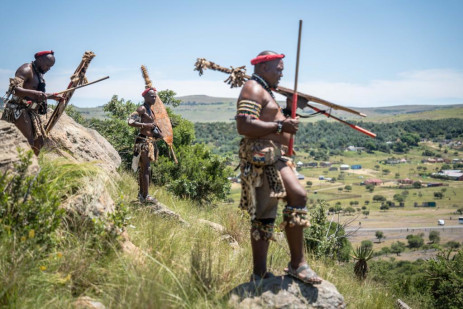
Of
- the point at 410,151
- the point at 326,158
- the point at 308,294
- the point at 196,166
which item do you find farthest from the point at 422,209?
the point at 308,294

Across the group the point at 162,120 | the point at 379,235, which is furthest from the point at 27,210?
the point at 379,235

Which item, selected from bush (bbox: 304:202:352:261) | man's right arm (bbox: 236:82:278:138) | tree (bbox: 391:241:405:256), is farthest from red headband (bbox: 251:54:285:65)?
tree (bbox: 391:241:405:256)

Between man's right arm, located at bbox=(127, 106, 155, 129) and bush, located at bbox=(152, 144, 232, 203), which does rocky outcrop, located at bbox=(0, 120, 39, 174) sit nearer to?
man's right arm, located at bbox=(127, 106, 155, 129)

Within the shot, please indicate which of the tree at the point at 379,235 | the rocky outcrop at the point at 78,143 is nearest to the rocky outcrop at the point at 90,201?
the rocky outcrop at the point at 78,143

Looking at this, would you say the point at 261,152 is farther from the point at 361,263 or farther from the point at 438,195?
the point at 438,195

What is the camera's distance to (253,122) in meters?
4.14

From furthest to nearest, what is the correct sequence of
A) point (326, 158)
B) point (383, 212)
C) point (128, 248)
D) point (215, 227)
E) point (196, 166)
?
1. point (326, 158)
2. point (383, 212)
3. point (196, 166)
4. point (215, 227)
5. point (128, 248)

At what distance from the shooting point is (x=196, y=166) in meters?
15.9

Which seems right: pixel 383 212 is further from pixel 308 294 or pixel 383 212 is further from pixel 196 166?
pixel 308 294

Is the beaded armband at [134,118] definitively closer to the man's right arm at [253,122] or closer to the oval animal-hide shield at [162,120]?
the oval animal-hide shield at [162,120]

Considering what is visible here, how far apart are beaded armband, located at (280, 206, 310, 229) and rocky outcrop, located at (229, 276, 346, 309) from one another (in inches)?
25.5

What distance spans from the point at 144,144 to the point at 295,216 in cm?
455

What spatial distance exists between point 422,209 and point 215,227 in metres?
117

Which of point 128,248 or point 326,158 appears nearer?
point 128,248
